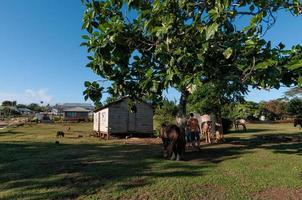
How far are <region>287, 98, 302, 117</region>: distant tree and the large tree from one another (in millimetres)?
62198

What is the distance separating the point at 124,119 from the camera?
2806 cm

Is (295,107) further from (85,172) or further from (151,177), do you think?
(85,172)

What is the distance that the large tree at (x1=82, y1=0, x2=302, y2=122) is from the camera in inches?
359

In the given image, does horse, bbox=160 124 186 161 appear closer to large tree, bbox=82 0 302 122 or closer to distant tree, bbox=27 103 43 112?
large tree, bbox=82 0 302 122

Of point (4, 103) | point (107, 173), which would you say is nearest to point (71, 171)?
point (107, 173)

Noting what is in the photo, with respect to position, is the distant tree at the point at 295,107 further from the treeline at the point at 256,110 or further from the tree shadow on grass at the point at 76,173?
the tree shadow on grass at the point at 76,173

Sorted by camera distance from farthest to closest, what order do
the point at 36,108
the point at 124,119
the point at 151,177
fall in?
the point at 36,108 < the point at 124,119 < the point at 151,177

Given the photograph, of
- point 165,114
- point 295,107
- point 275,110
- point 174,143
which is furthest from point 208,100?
point 275,110

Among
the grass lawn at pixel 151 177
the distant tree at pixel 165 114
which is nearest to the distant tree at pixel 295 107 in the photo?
the distant tree at pixel 165 114

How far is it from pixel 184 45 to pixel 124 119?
18.7 m

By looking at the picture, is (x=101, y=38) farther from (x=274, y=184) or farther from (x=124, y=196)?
(x=274, y=184)

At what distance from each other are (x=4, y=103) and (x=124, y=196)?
16249cm

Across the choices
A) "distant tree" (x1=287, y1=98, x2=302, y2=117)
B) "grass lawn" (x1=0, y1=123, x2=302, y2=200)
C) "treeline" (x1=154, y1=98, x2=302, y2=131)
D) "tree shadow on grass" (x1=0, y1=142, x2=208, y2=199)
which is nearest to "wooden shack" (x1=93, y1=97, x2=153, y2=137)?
"treeline" (x1=154, y1=98, x2=302, y2=131)

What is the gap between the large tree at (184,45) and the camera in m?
9.12
